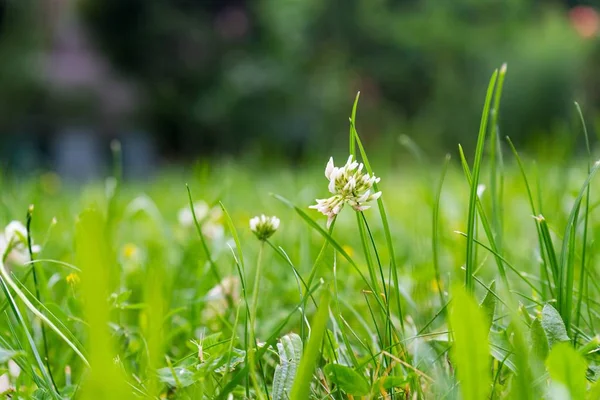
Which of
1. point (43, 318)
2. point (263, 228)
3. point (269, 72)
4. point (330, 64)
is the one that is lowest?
point (43, 318)

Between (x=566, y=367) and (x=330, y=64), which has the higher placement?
(x=330, y=64)

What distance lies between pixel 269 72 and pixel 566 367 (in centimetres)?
557

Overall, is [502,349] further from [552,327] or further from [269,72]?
[269,72]

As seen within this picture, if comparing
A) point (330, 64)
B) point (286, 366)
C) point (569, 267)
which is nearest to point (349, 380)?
point (286, 366)

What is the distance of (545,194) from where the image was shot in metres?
1.20

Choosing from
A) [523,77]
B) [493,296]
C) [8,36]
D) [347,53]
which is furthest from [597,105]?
[493,296]

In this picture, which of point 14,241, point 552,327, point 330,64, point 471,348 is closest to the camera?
point 471,348

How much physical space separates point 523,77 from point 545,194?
4.22 meters

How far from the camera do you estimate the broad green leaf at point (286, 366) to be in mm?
318

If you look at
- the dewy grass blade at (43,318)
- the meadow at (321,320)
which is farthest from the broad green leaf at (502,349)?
the dewy grass blade at (43,318)

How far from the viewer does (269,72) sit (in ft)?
18.6

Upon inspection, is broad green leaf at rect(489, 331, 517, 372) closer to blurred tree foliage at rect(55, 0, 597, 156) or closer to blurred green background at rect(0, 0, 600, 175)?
blurred green background at rect(0, 0, 600, 175)

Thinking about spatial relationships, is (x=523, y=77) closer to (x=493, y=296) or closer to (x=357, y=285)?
(x=357, y=285)

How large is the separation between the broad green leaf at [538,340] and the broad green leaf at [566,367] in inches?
2.5
